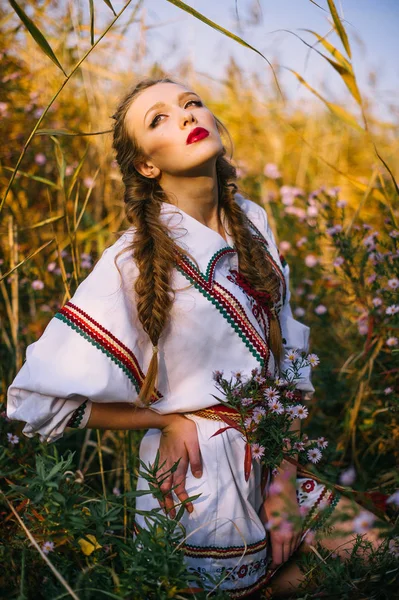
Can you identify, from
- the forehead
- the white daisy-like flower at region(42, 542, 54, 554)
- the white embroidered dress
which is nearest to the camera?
the white daisy-like flower at region(42, 542, 54, 554)

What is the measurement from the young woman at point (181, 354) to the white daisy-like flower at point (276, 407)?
15cm

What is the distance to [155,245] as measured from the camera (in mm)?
1617

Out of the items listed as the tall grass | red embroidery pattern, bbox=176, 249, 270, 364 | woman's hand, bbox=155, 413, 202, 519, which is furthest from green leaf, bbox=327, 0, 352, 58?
woman's hand, bbox=155, 413, 202, 519

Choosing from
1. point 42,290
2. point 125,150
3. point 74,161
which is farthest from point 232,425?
point 74,161

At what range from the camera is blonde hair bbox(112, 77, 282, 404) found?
1.54 metres

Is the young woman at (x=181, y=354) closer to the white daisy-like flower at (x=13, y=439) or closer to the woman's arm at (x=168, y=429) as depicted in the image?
the woman's arm at (x=168, y=429)

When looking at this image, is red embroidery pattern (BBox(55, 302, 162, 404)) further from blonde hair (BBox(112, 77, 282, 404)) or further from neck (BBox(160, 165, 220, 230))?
neck (BBox(160, 165, 220, 230))

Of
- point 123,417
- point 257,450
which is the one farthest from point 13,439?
point 257,450

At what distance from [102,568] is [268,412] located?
1.62ft

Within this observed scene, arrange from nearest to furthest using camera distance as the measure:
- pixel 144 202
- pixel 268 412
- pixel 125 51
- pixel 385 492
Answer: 1. pixel 268 412
2. pixel 385 492
3. pixel 144 202
4. pixel 125 51

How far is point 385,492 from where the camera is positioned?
5.38 feet

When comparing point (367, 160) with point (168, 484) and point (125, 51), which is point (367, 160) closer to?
point (125, 51)

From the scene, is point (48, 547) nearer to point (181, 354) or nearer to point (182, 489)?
point (182, 489)

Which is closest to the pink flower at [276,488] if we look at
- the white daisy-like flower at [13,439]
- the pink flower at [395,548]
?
the pink flower at [395,548]
